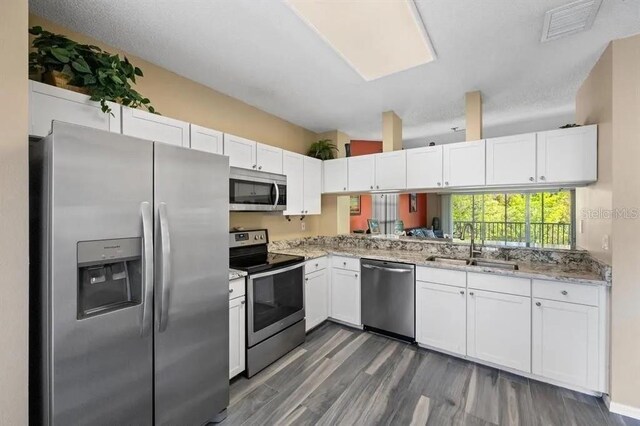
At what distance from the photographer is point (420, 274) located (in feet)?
9.17

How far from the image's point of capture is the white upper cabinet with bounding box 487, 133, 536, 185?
2.52 m

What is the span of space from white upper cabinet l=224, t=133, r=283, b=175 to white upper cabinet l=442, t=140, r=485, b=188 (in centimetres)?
189

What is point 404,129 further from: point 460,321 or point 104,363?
point 104,363

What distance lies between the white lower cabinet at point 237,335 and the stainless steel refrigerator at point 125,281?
12.4 inches

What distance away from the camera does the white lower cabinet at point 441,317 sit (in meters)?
2.58

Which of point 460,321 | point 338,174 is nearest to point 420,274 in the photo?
point 460,321

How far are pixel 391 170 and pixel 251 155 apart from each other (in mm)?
1691

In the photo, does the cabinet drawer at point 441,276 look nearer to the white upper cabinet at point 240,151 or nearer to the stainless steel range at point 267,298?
the stainless steel range at point 267,298

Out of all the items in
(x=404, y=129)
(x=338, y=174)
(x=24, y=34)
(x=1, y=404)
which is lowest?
(x=1, y=404)

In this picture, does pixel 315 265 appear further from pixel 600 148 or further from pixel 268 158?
pixel 600 148

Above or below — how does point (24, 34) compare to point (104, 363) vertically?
above

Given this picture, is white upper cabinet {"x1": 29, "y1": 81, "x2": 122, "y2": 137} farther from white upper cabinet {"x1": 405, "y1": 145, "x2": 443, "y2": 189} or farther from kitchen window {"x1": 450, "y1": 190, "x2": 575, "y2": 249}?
kitchen window {"x1": 450, "y1": 190, "x2": 575, "y2": 249}

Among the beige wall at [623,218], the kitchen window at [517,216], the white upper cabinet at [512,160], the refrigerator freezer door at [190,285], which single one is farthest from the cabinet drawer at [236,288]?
the kitchen window at [517,216]

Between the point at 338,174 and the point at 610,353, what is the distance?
3032 millimetres
